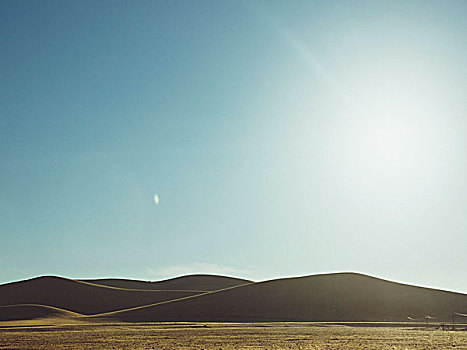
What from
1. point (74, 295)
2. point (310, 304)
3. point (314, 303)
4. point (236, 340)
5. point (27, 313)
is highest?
point (74, 295)

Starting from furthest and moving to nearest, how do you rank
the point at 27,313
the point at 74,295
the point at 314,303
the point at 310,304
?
the point at 74,295 < the point at 27,313 < the point at 314,303 < the point at 310,304

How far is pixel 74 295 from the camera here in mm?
154500

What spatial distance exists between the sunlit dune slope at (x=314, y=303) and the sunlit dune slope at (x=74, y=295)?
44.3 meters

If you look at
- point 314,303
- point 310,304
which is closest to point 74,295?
point 310,304

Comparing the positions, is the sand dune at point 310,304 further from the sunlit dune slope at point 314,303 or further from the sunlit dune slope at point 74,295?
the sunlit dune slope at point 74,295

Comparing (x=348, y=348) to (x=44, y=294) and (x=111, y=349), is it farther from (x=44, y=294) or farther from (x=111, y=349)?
(x=44, y=294)

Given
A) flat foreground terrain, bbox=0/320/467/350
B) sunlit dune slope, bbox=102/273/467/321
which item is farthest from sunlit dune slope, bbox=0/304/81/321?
flat foreground terrain, bbox=0/320/467/350

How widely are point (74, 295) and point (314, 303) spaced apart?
82.9 metres

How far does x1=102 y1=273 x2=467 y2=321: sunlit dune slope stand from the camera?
96000 millimetres

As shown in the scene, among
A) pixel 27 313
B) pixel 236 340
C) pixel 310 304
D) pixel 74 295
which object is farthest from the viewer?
pixel 74 295

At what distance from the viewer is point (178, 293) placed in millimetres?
165125

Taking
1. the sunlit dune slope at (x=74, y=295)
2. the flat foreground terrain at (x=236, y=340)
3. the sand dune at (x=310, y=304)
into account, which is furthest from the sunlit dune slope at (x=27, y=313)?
the flat foreground terrain at (x=236, y=340)

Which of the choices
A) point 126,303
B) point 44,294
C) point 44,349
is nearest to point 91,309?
point 126,303

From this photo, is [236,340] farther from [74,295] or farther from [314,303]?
[74,295]
